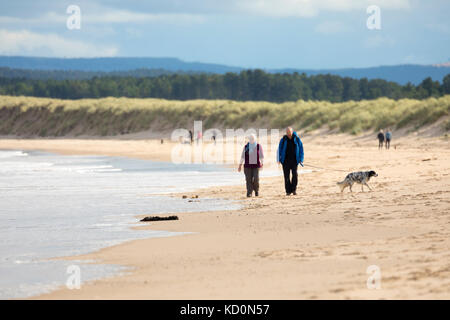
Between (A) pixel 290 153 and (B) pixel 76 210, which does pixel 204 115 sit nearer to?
(A) pixel 290 153

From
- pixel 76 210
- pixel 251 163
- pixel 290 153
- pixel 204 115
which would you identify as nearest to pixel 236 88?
pixel 204 115

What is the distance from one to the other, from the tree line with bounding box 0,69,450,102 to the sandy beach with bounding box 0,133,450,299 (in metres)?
98.7

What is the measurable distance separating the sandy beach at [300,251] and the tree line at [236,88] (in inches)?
3887

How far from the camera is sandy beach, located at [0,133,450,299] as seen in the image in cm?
668

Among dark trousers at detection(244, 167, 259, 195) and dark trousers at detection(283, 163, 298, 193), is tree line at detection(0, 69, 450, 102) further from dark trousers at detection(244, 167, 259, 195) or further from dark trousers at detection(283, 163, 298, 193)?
dark trousers at detection(283, 163, 298, 193)

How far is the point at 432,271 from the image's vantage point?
6891mm

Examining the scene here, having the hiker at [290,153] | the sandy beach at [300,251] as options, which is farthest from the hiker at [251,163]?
the hiker at [290,153]

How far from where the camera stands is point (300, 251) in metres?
8.60

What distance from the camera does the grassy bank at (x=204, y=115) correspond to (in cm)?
4119

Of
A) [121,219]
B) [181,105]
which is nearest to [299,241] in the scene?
[121,219]

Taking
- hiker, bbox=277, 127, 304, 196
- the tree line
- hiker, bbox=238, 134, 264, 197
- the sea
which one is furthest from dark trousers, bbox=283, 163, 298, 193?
the tree line

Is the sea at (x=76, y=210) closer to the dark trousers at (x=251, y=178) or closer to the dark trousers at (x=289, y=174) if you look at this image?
the dark trousers at (x=251, y=178)

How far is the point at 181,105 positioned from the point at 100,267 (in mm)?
62100

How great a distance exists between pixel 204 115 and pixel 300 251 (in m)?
55.7
